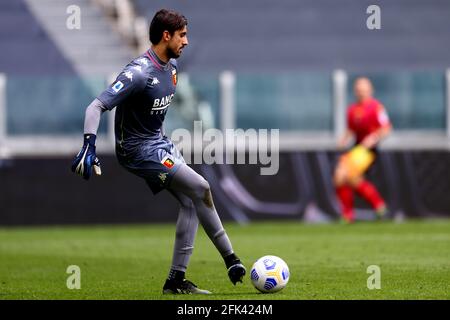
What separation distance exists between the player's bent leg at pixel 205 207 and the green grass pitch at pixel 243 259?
0.67 feet

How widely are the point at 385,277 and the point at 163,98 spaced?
7.99 ft

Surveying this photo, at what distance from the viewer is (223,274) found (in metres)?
9.63

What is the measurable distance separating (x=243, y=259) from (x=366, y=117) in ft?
21.5

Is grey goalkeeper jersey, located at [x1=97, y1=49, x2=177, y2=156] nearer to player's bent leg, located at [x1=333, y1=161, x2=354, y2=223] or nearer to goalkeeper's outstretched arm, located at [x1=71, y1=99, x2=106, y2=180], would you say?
goalkeeper's outstretched arm, located at [x1=71, y1=99, x2=106, y2=180]

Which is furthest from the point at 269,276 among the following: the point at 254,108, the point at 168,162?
the point at 254,108

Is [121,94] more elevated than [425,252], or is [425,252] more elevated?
[121,94]

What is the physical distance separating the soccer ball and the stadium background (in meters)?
9.09

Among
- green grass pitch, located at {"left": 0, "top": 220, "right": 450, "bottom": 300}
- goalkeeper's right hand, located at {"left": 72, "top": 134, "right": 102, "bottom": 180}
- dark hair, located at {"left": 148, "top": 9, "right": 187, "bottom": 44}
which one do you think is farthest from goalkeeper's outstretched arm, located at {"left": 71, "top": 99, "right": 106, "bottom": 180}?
green grass pitch, located at {"left": 0, "top": 220, "right": 450, "bottom": 300}

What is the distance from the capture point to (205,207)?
7980 mm

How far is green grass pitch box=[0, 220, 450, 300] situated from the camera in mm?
8109

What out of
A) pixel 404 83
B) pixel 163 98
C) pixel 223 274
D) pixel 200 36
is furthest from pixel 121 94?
pixel 200 36

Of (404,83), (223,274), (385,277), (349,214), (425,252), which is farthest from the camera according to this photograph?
(404,83)

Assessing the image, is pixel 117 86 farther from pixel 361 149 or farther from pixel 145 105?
pixel 361 149
